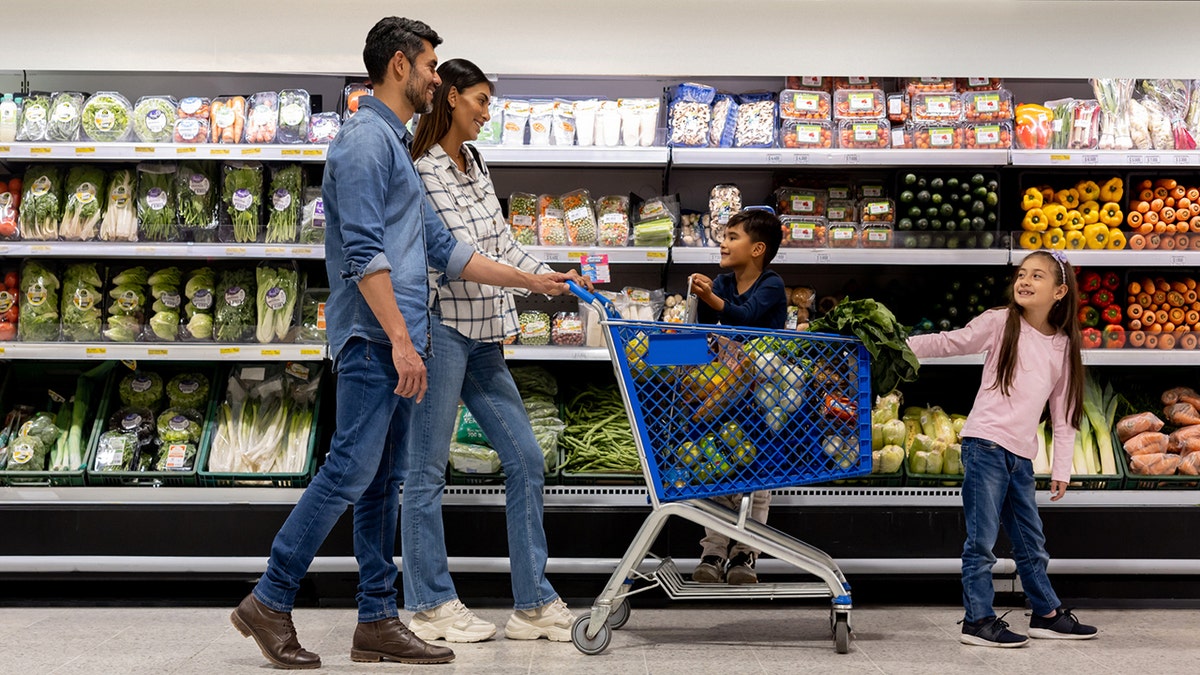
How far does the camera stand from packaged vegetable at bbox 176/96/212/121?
4438 millimetres

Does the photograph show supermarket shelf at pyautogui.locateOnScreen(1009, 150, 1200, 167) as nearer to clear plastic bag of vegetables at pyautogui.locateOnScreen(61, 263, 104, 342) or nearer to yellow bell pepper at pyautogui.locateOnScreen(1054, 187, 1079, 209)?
yellow bell pepper at pyautogui.locateOnScreen(1054, 187, 1079, 209)

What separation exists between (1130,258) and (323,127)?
10.1ft

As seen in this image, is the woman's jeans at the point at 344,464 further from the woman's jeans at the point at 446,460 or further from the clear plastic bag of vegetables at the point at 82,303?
the clear plastic bag of vegetables at the point at 82,303

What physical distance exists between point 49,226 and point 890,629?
134 inches

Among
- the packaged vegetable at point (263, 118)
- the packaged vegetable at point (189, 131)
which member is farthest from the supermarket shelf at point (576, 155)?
the packaged vegetable at point (189, 131)

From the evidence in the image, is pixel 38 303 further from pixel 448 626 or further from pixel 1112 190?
pixel 1112 190

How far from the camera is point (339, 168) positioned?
306 centimetres

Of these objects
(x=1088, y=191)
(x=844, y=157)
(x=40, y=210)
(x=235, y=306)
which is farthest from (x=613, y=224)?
(x=40, y=210)

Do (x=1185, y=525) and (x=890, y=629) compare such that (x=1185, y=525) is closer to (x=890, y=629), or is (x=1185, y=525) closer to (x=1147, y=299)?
(x=1147, y=299)

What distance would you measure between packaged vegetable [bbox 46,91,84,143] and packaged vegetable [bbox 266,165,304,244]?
746mm

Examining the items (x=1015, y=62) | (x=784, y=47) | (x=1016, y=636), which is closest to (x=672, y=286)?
(x=784, y=47)

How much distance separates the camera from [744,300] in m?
3.97

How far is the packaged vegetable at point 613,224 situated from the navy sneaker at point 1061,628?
1.98m

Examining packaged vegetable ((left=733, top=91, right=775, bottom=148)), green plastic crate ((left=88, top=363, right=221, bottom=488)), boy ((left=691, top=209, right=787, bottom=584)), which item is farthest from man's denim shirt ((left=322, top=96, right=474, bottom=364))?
packaged vegetable ((left=733, top=91, right=775, bottom=148))
